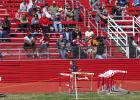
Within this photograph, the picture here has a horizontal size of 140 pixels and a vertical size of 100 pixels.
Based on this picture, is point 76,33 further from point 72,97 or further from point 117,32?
point 72,97

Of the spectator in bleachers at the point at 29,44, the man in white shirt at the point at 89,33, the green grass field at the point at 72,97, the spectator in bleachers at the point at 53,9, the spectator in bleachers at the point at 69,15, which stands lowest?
the green grass field at the point at 72,97

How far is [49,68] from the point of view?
29422 mm

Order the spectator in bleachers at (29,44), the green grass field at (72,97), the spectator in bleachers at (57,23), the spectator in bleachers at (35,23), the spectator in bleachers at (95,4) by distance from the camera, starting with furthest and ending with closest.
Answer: the spectator in bleachers at (95,4) < the spectator in bleachers at (57,23) < the spectator in bleachers at (35,23) < the spectator in bleachers at (29,44) < the green grass field at (72,97)

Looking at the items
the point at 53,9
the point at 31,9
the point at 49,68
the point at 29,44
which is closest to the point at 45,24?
the point at 53,9

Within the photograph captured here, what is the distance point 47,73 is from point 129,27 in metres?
6.88

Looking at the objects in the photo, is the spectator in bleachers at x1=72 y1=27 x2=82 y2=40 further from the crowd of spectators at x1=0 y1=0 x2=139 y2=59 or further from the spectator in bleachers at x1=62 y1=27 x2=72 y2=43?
the spectator in bleachers at x1=62 y1=27 x2=72 y2=43

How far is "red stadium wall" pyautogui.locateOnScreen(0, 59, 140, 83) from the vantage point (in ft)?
95.7

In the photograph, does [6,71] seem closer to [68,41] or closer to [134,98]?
[68,41]

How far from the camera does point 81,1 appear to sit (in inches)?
1459

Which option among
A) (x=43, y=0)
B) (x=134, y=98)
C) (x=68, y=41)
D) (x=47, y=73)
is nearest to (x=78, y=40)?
(x=68, y=41)

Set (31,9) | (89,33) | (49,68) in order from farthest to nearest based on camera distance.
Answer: (31,9) → (89,33) → (49,68)

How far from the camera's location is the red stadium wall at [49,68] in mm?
29172

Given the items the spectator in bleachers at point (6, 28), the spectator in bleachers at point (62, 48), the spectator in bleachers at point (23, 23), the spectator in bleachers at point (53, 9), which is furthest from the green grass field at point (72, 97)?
the spectator in bleachers at point (53, 9)

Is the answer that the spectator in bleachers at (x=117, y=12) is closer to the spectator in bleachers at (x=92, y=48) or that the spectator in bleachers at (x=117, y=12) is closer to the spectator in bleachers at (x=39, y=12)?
the spectator in bleachers at (x=39, y=12)
